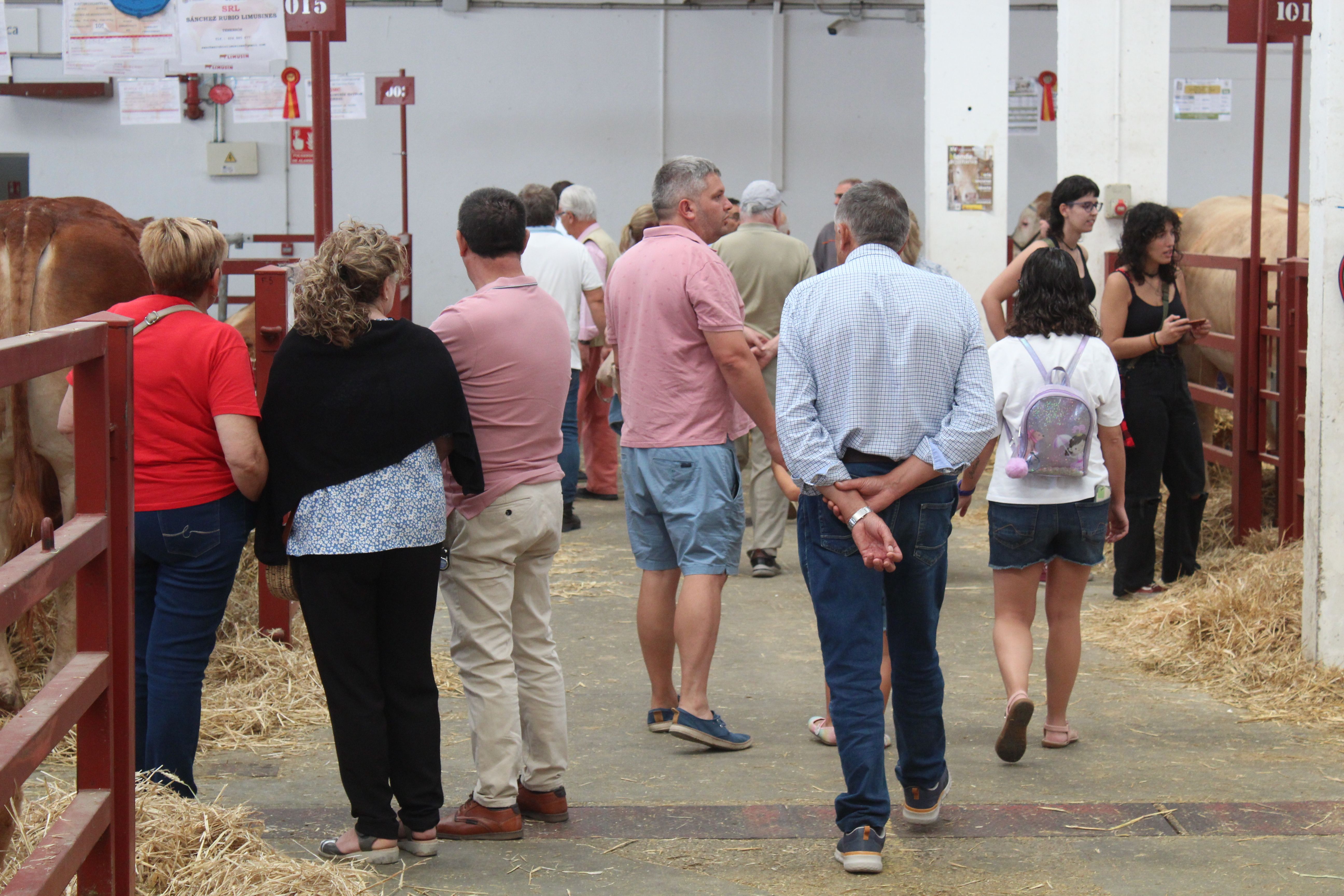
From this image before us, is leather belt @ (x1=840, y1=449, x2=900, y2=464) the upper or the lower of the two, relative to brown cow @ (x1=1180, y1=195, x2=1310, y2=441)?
lower

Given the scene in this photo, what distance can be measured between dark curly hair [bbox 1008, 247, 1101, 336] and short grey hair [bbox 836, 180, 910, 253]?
91cm

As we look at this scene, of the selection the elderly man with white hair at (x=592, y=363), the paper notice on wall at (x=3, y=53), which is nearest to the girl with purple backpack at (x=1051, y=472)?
the elderly man with white hair at (x=592, y=363)

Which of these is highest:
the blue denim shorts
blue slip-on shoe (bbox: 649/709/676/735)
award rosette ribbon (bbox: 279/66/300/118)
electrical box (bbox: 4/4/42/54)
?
electrical box (bbox: 4/4/42/54)

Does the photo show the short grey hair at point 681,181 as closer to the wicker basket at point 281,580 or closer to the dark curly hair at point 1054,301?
the dark curly hair at point 1054,301

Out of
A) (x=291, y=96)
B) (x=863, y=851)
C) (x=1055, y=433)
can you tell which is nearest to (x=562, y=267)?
(x=291, y=96)

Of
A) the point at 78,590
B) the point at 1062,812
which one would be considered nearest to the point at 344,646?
the point at 78,590

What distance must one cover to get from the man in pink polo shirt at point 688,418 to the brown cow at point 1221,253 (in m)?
3.57

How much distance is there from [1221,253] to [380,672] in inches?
238

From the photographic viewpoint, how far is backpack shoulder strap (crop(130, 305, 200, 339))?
10.8 feet

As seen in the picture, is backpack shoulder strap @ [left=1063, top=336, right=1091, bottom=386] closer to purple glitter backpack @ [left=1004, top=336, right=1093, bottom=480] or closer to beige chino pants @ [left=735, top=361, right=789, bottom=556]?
purple glitter backpack @ [left=1004, top=336, right=1093, bottom=480]

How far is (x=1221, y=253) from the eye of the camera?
7.77 m

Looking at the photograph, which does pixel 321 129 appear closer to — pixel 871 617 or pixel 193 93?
pixel 871 617

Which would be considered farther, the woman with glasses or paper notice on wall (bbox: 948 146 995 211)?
paper notice on wall (bbox: 948 146 995 211)

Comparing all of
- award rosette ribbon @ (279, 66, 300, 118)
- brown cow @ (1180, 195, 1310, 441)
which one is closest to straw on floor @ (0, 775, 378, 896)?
brown cow @ (1180, 195, 1310, 441)
